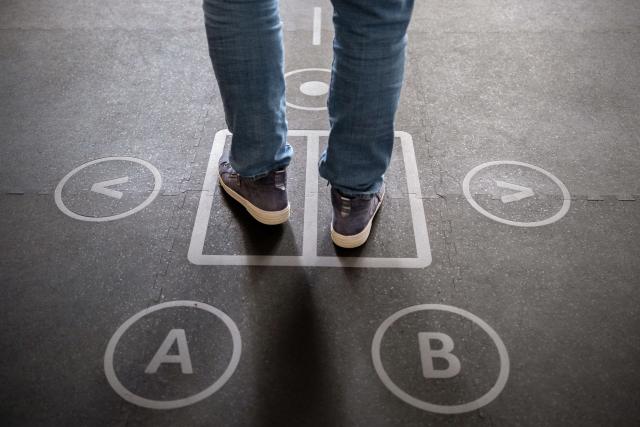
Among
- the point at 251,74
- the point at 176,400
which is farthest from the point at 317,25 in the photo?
the point at 176,400

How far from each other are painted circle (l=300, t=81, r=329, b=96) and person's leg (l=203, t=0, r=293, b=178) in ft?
2.84

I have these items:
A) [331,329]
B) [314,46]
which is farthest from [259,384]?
[314,46]

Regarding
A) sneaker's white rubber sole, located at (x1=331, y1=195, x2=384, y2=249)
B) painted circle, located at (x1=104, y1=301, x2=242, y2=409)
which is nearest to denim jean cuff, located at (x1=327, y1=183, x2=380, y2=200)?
sneaker's white rubber sole, located at (x1=331, y1=195, x2=384, y2=249)

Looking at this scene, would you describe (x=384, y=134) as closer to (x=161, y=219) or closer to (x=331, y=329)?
(x=331, y=329)

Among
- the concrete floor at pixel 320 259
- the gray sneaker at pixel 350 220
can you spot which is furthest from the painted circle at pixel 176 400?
the gray sneaker at pixel 350 220

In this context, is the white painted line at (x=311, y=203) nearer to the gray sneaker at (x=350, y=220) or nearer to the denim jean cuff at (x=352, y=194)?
the gray sneaker at (x=350, y=220)

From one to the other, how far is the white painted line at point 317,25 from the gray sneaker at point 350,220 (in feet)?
4.98

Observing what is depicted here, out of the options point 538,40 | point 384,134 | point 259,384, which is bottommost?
point 259,384

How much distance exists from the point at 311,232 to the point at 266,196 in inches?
8.2

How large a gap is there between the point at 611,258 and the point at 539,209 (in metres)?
0.30

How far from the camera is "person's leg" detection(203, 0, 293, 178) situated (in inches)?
60.4

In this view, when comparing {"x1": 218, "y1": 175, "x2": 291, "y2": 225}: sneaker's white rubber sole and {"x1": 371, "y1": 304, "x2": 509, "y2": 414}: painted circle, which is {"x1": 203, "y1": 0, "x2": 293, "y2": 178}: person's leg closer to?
{"x1": 218, "y1": 175, "x2": 291, "y2": 225}: sneaker's white rubber sole

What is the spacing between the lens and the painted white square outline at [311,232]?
1.86 metres

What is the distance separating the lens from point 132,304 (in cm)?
172
